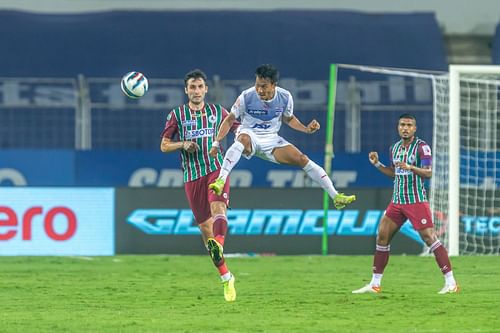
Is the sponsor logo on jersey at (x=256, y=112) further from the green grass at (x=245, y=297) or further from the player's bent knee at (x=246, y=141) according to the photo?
the green grass at (x=245, y=297)

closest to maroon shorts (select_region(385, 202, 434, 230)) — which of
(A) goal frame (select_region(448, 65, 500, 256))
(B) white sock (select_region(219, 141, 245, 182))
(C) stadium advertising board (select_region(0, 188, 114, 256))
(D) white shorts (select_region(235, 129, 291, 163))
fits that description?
(D) white shorts (select_region(235, 129, 291, 163))

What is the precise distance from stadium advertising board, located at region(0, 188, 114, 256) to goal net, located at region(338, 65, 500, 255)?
4.50 m

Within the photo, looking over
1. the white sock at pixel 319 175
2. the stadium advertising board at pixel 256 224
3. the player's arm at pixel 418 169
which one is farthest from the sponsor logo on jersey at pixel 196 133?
the stadium advertising board at pixel 256 224

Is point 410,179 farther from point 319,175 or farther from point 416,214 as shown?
point 319,175

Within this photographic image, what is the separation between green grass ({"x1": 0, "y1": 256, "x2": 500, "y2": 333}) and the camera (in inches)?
397

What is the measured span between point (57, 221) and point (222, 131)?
8.53 metres

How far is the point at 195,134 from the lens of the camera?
12578 millimetres

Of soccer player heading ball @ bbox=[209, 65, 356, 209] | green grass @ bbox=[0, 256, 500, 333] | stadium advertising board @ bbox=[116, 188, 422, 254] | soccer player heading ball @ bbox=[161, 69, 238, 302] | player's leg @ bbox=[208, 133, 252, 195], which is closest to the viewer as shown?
green grass @ bbox=[0, 256, 500, 333]

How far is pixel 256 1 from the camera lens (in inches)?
993

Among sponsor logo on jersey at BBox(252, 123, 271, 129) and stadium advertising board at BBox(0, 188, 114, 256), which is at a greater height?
sponsor logo on jersey at BBox(252, 123, 271, 129)

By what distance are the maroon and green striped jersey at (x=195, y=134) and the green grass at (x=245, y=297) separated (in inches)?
48.6

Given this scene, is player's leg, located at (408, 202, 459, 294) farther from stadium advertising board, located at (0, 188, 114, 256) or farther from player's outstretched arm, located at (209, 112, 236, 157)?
stadium advertising board, located at (0, 188, 114, 256)

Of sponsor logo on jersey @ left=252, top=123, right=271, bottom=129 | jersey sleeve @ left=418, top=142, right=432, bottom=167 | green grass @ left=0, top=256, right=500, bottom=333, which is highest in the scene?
sponsor logo on jersey @ left=252, top=123, right=271, bottom=129

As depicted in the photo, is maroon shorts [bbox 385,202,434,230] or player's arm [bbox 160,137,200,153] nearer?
player's arm [bbox 160,137,200,153]
